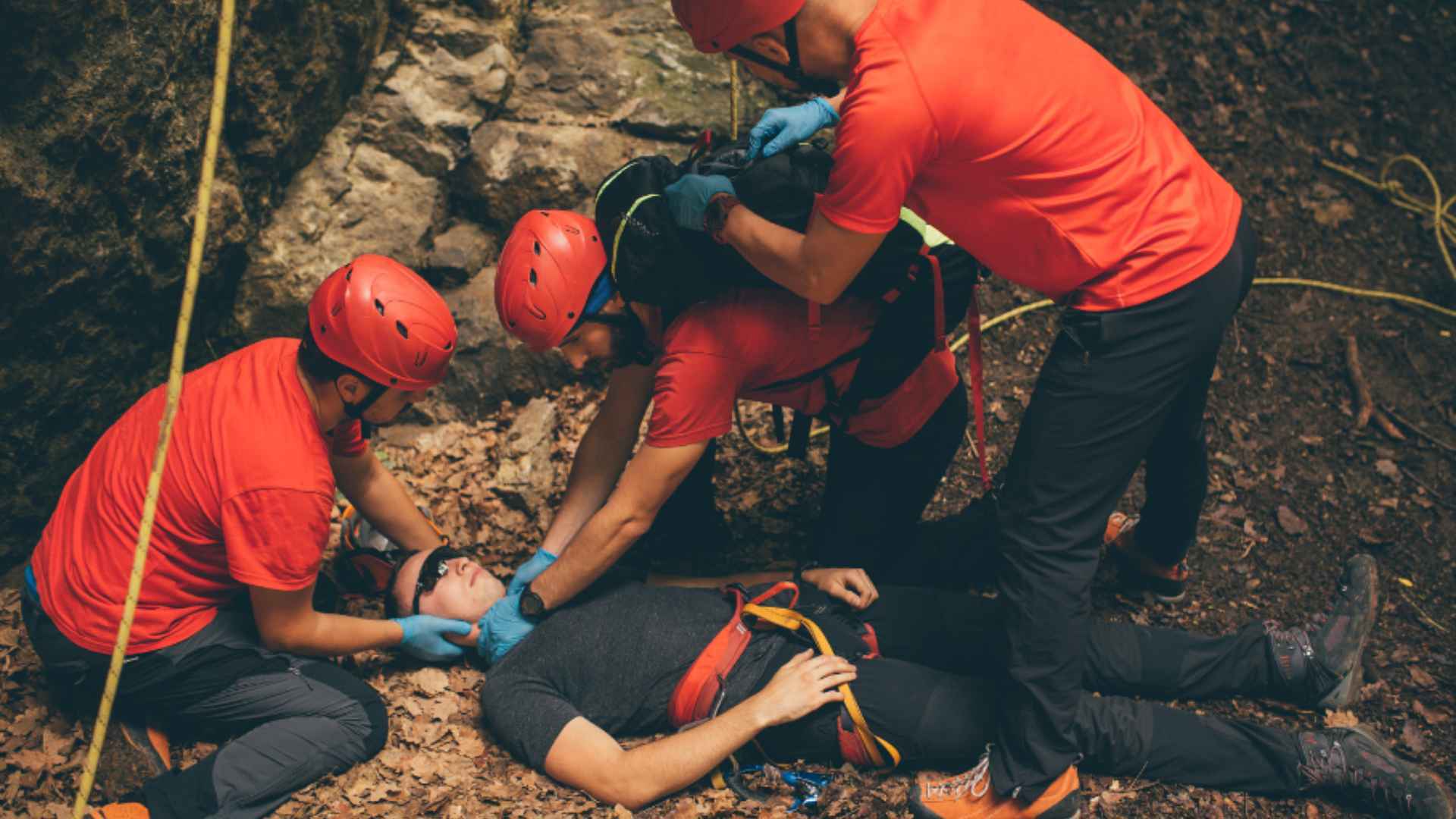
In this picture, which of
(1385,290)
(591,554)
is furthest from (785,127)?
(1385,290)

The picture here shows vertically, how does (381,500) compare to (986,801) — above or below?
above

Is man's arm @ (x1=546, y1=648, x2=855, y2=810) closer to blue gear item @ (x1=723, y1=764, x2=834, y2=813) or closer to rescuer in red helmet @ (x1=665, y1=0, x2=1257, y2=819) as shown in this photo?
blue gear item @ (x1=723, y1=764, x2=834, y2=813)

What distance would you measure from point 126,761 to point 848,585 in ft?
9.03

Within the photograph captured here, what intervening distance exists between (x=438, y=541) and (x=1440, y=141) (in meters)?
6.63

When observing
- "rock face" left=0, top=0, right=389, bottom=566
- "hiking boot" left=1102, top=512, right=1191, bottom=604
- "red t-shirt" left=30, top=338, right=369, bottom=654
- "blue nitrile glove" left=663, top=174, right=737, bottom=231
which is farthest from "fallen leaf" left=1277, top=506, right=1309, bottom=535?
"rock face" left=0, top=0, right=389, bottom=566

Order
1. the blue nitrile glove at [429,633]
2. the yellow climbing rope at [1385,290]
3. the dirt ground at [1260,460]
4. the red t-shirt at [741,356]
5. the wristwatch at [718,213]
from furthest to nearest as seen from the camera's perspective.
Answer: the yellow climbing rope at [1385,290], the blue nitrile glove at [429,633], the dirt ground at [1260,460], the red t-shirt at [741,356], the wristwatch at [718,213]

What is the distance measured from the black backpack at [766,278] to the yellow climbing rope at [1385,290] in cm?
146

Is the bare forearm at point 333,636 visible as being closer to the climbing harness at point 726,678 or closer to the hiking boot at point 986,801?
the climbing harness at point 726,678

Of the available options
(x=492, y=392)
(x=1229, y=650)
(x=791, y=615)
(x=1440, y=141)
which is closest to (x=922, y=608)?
(x=791, y=615)

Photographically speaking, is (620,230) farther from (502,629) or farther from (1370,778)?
(1370,778)

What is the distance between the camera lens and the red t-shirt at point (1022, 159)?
2682 mm

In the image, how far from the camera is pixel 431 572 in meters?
4.12

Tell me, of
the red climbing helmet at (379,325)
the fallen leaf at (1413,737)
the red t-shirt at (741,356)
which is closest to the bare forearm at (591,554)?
the red t-shirt at (741,356)

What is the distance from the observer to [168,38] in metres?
4.09
